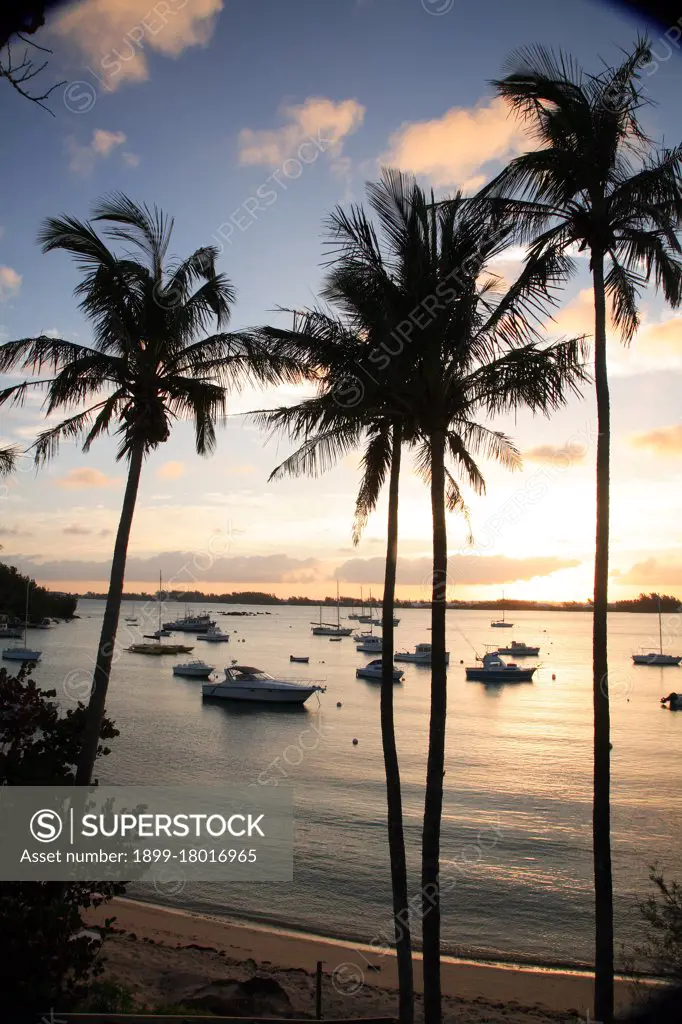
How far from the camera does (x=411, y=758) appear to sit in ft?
146

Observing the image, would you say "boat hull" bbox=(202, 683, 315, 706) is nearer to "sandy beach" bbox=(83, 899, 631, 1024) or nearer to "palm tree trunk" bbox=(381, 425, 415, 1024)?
"sandy beach" bbox=(83, 899, 631, 1024)

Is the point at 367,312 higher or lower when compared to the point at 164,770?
higher

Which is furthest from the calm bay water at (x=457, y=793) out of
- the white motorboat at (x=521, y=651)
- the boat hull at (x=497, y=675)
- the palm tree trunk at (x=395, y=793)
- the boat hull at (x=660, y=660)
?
the white motorboat at (x=521, y=651)

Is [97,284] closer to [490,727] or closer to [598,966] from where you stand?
[598,966]

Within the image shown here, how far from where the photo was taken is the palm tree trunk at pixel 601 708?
9133mm

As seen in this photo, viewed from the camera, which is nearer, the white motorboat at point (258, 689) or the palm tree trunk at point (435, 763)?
the palm tree trunk at point (435, 763)

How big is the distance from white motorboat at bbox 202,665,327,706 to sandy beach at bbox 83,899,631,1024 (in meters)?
41.6

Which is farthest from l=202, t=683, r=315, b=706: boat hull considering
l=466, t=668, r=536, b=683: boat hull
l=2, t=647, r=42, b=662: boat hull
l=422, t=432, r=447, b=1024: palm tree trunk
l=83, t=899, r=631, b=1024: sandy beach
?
l=422, t=432, r=447, b=1024: palm tree trunk

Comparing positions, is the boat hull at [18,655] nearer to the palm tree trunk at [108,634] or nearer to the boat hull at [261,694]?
the boat hull at [261,694]

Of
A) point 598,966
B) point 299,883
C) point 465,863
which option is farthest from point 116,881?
point 465,863

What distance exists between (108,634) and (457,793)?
2967 cm

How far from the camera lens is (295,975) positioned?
16438 millimetres

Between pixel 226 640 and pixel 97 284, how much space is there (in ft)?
469

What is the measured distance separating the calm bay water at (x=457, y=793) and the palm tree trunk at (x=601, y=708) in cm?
1206
